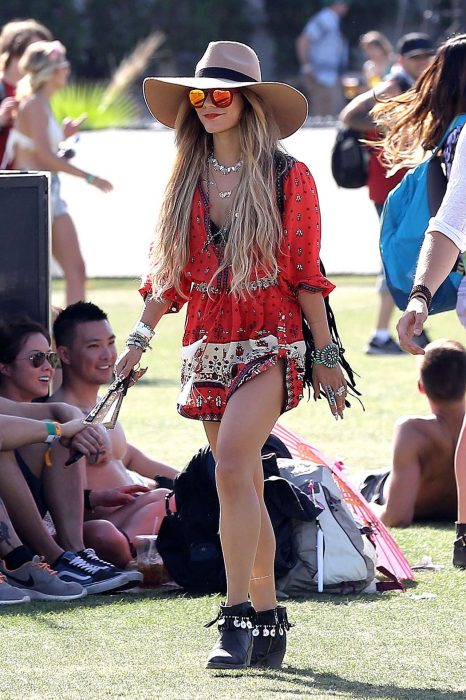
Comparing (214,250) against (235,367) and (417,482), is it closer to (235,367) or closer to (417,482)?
(235,367)

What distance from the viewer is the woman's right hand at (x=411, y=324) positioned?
3994 millimetres

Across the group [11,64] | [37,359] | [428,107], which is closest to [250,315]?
[37,359]

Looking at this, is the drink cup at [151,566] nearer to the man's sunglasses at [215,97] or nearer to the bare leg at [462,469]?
the bare leg at [462,469]

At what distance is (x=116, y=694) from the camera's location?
13.3ft

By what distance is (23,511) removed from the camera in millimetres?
5363

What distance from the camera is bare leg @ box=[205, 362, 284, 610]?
425 cm

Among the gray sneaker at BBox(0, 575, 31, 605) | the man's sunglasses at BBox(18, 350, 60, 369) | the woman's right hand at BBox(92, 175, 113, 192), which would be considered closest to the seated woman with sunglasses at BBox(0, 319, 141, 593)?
the man's sunglasses at BBox(18, 350, 60, 369)

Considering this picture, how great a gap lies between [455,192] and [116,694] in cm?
166

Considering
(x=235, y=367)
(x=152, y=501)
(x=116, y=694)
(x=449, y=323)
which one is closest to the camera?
(x=116, y=694)

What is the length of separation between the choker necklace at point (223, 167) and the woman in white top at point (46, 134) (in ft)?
16.7

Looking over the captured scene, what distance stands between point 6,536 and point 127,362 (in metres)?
1.09

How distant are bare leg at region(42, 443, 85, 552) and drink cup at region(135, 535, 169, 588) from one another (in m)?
0.22

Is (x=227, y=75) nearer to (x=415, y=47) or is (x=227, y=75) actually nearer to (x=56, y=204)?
(x=56, y=204)

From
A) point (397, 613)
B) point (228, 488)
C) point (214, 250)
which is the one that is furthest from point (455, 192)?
point (397, 613)
